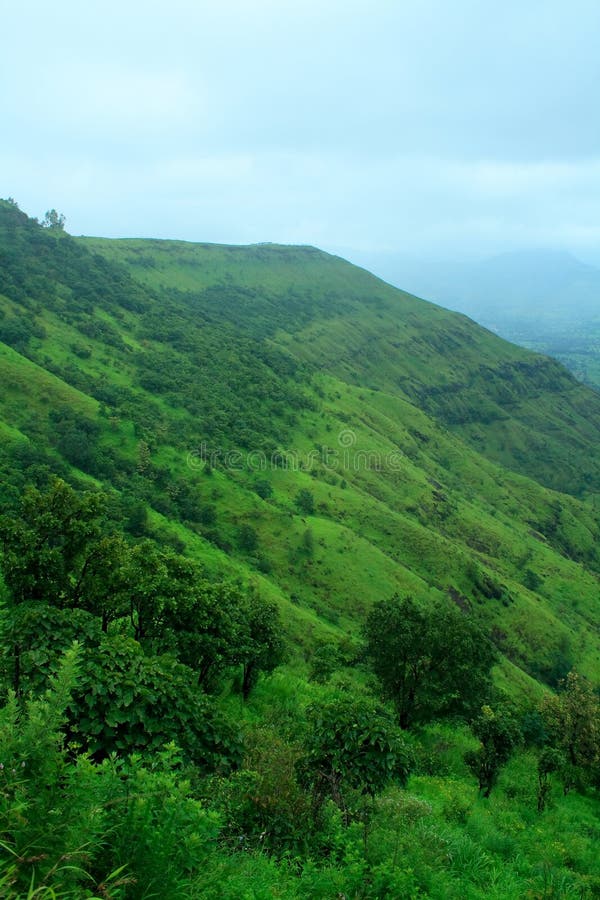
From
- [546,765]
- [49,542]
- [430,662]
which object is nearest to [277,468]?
[430,662]

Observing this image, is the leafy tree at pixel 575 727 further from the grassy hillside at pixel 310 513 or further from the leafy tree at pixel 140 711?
the leafy tree at pixel 140 711

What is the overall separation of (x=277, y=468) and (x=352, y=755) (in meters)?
74.9

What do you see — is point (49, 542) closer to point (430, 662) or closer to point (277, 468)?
point (430, 662)

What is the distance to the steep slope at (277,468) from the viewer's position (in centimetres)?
6525

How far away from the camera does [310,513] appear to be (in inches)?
3132

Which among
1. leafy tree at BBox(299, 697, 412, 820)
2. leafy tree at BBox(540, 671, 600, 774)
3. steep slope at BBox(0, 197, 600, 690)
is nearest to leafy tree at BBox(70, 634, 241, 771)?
leafy tree at BBox(299, 697, 412, 820)

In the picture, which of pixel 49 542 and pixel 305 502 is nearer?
pixel 49 542

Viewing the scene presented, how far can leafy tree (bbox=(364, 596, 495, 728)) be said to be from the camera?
80.3 feet

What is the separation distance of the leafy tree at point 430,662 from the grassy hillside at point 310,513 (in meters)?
2.05

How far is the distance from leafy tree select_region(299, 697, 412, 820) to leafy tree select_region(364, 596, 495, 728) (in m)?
13.7

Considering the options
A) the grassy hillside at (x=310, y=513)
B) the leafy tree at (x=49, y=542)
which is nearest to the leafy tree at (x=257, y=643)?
the grassy hillside at (x=310, y=513)

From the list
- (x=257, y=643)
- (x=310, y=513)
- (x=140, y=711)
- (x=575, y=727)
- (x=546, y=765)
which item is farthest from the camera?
(x=310, y=513)

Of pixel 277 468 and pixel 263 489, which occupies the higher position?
pixel 277 468

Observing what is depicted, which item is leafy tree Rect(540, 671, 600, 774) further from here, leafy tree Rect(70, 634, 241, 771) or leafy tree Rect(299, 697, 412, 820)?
leafy tree Rect(70, 634, 241, 771)
